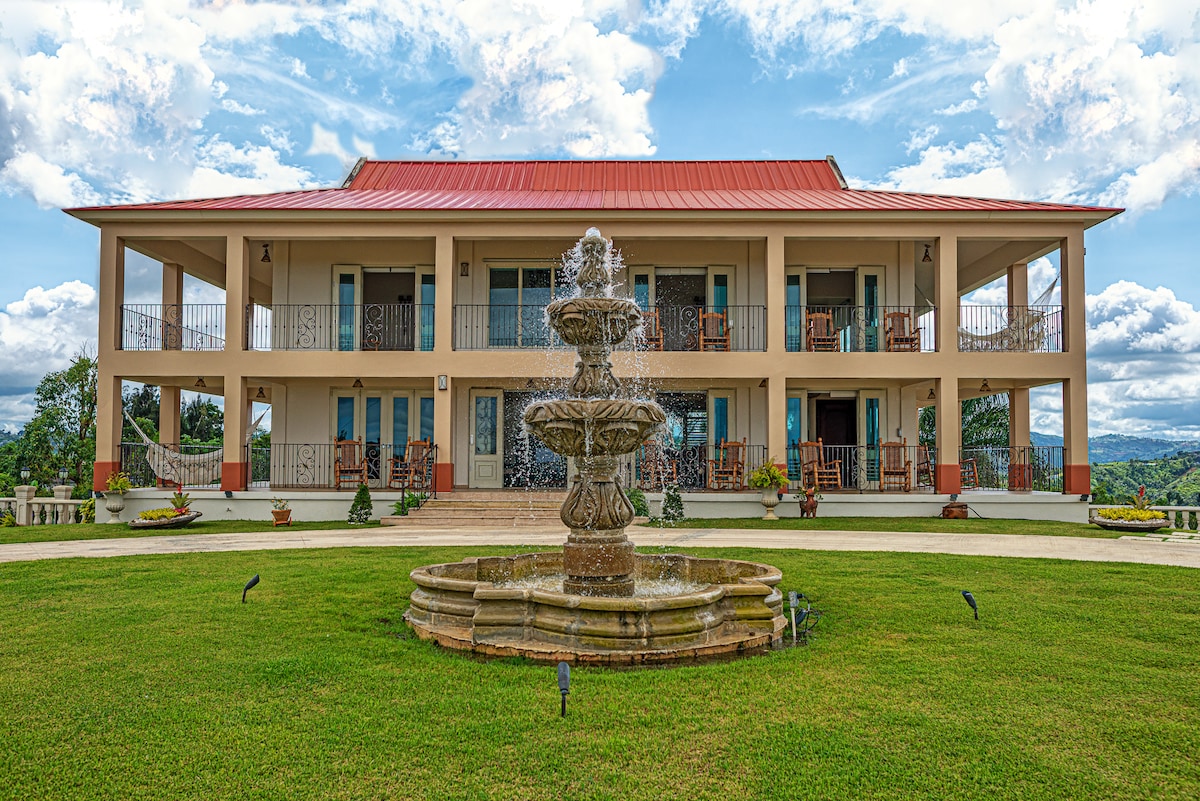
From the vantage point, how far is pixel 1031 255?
19.1m

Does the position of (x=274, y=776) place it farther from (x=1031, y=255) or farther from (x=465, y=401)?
(x=1031, y=255)

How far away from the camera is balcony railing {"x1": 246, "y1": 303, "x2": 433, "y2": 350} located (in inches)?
763

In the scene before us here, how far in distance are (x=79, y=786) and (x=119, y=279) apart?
16.5 metres

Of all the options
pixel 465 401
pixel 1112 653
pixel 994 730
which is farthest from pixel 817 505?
pixel 994 730

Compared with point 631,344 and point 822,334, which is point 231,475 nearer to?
point 631,344

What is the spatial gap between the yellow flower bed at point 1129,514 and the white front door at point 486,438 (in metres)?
12.1

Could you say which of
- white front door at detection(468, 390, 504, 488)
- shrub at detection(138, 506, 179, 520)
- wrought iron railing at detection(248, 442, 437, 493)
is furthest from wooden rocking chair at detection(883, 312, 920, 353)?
shrub at detection(138, 506, 179, 520)

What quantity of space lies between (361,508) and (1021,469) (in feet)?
49.0

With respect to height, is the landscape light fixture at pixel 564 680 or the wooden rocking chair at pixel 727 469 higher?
the wooden rocking chair at pixel 727 469

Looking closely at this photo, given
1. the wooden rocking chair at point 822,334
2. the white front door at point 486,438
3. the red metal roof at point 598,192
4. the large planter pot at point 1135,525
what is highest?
the red metal roof at point 598,192

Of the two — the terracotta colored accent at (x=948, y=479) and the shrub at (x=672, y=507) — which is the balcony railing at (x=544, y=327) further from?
the terracotta colored accent at (x=948, y=479)

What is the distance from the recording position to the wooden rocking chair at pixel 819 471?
1762 centimetres

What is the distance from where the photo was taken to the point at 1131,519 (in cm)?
1427

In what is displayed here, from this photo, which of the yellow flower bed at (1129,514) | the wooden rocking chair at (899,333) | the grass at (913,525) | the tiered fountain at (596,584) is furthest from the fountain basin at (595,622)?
the wooden rocking chair at (899,333)
